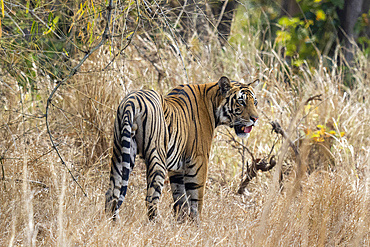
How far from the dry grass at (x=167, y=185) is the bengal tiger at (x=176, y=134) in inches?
8.6

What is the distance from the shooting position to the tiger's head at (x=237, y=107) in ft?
13.3

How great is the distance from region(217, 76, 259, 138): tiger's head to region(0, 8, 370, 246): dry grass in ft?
1.03

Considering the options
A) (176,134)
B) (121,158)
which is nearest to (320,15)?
(176,134)

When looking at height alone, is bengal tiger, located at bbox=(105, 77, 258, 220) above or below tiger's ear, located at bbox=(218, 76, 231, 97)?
below

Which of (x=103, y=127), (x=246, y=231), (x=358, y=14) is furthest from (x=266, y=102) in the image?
(x=358, y=14)

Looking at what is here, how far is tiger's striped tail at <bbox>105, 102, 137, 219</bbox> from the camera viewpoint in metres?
3.15

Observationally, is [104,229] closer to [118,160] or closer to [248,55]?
[118,160]

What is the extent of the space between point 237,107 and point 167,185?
1183mm

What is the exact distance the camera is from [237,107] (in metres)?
4.07

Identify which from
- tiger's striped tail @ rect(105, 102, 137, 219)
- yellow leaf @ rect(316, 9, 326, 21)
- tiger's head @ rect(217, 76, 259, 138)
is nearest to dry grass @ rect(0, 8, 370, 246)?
tiger's striped tail @ rect(105, 102, 137, 219)

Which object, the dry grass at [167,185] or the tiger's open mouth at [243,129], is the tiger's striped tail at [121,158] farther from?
the tiger's open mouth at [243,129]

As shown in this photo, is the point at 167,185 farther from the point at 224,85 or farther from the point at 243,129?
the point at 224,85

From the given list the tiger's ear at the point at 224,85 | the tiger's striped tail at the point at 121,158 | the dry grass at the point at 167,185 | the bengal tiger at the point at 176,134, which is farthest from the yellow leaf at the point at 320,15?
the tiger's striped tail at the point at 121,158

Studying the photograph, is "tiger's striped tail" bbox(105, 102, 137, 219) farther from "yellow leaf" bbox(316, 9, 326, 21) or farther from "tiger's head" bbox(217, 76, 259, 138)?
"yellow leaf" bbox(316, 9, 326, 21)
